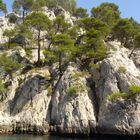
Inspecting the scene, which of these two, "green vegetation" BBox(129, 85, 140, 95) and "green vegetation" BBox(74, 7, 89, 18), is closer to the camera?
"green vegetation" BBox(129, 85, 140, 95)

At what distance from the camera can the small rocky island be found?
2333 inches

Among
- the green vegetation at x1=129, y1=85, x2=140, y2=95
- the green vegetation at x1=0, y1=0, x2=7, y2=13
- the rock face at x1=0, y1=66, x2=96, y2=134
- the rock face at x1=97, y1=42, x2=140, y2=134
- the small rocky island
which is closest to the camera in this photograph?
the rock face at x1=97, y1=42, x2=140, y2=134

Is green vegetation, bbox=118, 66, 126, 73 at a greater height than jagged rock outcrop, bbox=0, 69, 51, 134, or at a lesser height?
greater

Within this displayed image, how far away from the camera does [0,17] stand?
115000 millimetres

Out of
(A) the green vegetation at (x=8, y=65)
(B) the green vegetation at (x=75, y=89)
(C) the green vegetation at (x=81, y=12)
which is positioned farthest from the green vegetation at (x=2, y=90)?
(C) the green vegetation at (x=81, y=12)

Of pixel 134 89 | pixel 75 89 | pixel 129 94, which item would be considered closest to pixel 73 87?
pixel 75 89

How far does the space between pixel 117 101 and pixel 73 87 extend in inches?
397

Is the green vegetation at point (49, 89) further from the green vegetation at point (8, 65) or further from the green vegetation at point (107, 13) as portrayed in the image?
the green vegetation at point (107, 13)

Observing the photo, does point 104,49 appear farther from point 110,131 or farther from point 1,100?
point 1,100

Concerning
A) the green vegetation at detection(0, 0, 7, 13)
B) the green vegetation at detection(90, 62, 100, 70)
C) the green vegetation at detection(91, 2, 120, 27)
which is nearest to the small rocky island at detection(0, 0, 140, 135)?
the green vegetation at detection(90, 62, 100, 70)

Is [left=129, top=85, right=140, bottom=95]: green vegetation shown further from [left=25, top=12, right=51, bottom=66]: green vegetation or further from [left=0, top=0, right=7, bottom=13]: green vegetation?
[left=0, top=0, right=7, bottom=13]: green vegetation

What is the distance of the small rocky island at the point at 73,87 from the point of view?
59250 mm

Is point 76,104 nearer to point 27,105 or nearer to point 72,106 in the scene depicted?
point 72,106

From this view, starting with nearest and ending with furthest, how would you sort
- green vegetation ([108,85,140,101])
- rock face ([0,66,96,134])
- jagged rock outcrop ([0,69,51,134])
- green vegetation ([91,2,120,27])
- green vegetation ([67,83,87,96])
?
green vegetation ([108,85,140,101]) → rock face ([0,66,96,134]) → green vegetation ([67,83,87,96]) → jagged rock outcrop ([0,69,51,134]) → green vegetation ([91,2,120,27])
